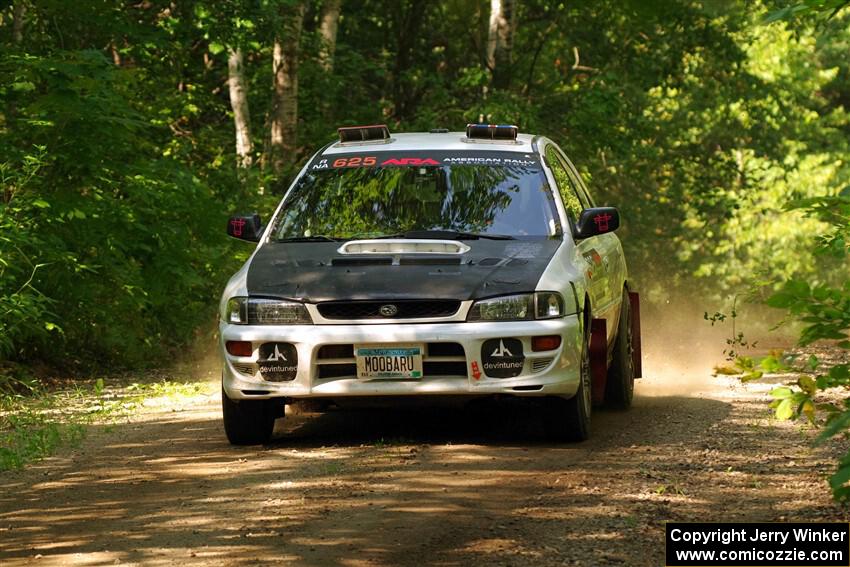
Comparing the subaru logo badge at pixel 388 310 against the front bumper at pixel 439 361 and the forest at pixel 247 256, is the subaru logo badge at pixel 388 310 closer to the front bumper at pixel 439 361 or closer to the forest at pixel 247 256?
the front bumper at pixel 439 361

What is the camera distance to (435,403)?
818 cm

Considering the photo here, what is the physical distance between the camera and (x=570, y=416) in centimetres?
834

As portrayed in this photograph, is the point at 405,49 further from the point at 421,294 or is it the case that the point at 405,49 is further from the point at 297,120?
the point at 421,294

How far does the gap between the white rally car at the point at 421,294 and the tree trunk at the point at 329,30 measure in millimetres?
15168

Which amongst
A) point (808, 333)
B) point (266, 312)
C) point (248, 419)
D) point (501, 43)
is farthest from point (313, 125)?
point (808, 333)

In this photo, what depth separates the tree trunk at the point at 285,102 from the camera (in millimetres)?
21812

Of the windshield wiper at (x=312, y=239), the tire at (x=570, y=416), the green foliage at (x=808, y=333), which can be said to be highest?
the green foliage at (x=808, y=333)

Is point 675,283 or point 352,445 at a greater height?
point 352,445

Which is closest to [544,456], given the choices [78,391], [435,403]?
[435,403]

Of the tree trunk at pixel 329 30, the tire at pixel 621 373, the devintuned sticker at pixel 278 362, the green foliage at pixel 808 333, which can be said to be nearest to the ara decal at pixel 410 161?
the devintuned sticker at pixel 278 362

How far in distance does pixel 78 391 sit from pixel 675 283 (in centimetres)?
3381

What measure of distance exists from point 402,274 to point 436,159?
5.29 ft

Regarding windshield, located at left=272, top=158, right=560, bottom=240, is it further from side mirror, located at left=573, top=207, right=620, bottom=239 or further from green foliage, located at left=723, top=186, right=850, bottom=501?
green foliage, located at left=723, top=186, right=850, bottom=501

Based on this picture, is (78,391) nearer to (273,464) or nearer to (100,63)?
(100,63)
